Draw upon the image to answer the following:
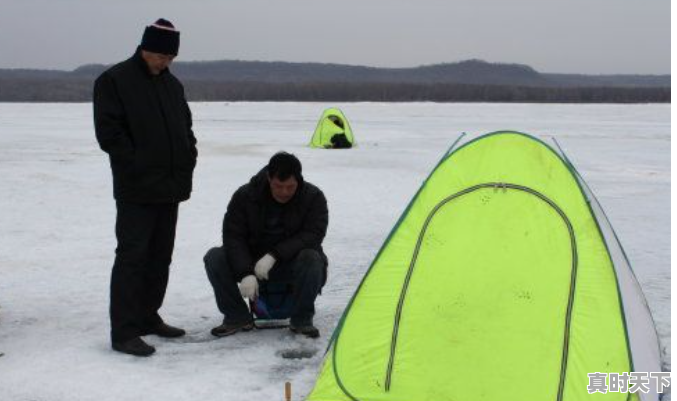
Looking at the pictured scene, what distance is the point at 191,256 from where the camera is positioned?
23.8 ft

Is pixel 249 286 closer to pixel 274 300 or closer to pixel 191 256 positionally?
pixel 274 300

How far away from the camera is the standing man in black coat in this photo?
434cm

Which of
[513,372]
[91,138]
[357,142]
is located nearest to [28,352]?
[513,372]

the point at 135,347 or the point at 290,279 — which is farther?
the point at 290,279

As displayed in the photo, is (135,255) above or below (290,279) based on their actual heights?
above

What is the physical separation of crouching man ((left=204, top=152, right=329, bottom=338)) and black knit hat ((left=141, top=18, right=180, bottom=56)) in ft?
2.89

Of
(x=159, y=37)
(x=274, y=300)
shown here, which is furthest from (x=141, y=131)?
(x=274, y=300)

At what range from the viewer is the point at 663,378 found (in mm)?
3846

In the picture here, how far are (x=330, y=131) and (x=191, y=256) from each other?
458 inches

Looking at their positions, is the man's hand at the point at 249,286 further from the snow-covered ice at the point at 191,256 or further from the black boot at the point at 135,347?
the black boot at the point at 135,347

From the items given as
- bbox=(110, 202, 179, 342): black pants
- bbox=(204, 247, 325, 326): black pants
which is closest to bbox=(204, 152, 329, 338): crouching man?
bbox=(204, 247, 325, 326): black pants

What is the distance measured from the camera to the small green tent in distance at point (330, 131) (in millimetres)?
18672

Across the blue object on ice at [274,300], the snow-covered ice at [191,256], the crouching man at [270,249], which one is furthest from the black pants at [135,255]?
the blue object on ice at [274,300]

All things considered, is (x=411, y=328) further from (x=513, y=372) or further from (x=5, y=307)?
(x=5, y=307)
